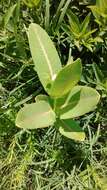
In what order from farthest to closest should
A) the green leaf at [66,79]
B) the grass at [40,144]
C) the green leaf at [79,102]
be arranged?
the grass at [40,144]
the green leaf at [79,102]
the green leaf at [66,79]

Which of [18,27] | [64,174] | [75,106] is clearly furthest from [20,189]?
[18,27]

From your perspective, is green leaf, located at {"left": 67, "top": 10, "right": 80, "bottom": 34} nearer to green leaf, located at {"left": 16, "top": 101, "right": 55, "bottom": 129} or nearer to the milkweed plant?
the milkweed plant

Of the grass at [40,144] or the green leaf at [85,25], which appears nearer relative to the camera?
the green leaf at [85,25]

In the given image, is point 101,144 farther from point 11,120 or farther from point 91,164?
point 11,120

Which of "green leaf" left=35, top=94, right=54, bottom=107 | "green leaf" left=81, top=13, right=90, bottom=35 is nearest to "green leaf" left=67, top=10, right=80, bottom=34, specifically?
"green leaf" left=81, top=13, right=90, bottom=35

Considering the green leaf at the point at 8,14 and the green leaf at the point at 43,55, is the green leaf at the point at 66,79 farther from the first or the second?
the green leaf at the point at 8,14

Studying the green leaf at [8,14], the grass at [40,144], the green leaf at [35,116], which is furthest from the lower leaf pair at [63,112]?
the green leaf at [8,14]

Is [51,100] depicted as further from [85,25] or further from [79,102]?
[85,25]
